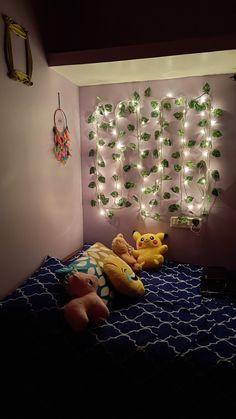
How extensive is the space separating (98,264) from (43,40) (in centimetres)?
161

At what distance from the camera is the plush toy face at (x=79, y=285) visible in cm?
178

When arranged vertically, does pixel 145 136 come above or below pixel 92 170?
above

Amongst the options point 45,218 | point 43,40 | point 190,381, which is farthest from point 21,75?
point 190,381

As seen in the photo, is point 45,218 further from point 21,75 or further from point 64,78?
point 64,78

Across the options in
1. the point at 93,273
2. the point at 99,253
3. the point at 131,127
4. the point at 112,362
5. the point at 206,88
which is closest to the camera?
the point at 112,362

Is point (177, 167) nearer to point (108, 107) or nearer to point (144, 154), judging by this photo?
point (144, 154)

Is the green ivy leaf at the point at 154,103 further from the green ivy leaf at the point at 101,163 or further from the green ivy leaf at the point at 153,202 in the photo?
the green ivy leaf at the point at 153,202

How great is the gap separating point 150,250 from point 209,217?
61 cm

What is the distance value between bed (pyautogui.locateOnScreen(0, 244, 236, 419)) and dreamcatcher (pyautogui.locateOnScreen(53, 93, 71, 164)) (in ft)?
3.45

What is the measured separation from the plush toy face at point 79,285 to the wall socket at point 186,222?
1.24 meters

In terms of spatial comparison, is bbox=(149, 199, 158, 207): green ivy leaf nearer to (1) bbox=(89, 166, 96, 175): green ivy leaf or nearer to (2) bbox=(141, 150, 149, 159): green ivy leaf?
(2) bbox=(141, 150, 149, 159): green ivy leaf

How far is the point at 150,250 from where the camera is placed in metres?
2.70

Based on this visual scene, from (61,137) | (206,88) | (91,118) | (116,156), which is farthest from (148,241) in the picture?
(206,88)

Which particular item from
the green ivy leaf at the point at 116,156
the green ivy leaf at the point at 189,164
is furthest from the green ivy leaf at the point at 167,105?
the green ivy leaf at the point at 116,156
